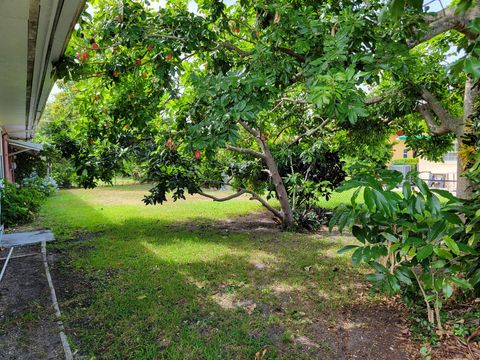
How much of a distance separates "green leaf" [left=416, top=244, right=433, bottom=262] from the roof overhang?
320 cm

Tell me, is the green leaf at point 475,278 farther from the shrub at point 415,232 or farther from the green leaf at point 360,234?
the green leaf at point 360,234

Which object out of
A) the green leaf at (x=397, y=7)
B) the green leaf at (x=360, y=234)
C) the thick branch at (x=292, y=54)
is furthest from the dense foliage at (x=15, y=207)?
the green leaf at (x=397, y=7)

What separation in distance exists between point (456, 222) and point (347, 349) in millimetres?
1532

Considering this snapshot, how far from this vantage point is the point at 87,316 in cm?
384

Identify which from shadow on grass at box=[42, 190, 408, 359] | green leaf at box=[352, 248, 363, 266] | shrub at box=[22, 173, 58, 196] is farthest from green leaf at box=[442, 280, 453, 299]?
shrub at box=[22, 173, 58, 196]

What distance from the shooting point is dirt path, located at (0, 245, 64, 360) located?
10.2 feet

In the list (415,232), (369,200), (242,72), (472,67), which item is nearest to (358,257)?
(415,232)

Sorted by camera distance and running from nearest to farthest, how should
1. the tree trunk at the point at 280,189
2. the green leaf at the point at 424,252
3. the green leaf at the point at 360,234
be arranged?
the green leaf at the point at 424,252
the green leaf at the point at 360,234
the tree trunk at the point at 280,189

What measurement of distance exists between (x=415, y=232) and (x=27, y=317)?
13.5 ft

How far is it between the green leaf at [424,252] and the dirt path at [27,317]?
10.6ft

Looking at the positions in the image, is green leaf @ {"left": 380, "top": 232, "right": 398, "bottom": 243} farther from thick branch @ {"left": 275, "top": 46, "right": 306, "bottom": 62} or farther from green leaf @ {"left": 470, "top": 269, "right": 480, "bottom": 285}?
thick branch @ {"left": 275, "top": 46, "right": 306, "bottom": 62}

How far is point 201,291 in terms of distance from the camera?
460 cm

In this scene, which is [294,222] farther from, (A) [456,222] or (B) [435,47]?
(A) [456,222]

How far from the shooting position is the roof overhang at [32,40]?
7.66ft
